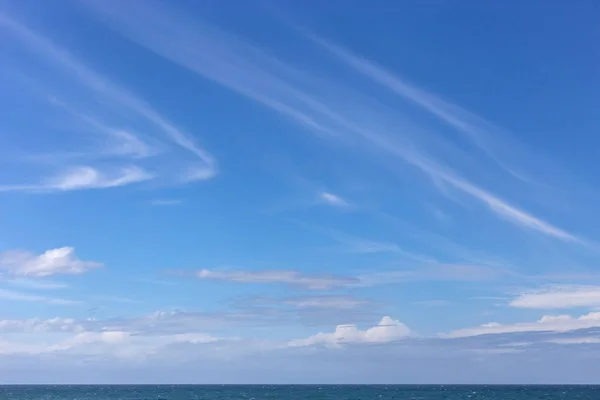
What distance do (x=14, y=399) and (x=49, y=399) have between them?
25.0 ft

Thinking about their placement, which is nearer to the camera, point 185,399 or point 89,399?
point 89,399

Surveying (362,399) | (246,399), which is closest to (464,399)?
(362,399)

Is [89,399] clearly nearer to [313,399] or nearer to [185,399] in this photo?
[185,399]

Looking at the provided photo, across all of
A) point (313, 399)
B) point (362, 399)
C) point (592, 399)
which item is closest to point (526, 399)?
point (592, 399)

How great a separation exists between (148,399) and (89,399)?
15.0m

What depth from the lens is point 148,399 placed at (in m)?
161

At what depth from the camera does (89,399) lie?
164125 mm

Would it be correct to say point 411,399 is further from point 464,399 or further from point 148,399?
point 148,399

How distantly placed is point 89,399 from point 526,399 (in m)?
106

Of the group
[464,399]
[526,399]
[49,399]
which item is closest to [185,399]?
[49,399]

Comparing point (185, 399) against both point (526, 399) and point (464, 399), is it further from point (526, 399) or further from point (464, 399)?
point (526, 399)

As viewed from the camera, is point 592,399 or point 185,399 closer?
point 592,399

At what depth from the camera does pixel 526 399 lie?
168625 mm

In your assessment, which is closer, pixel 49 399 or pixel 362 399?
pixel 49 399
